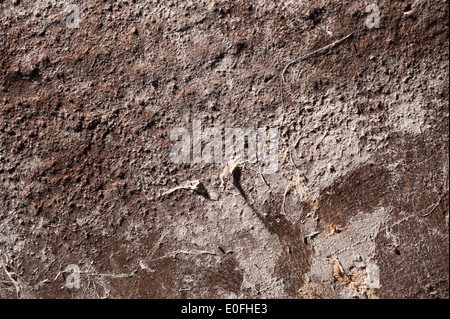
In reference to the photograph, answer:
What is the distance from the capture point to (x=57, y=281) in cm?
150

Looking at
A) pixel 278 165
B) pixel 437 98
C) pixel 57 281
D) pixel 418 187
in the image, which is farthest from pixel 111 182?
pixel 437 98

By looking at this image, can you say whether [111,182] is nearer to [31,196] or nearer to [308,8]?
[31,196]

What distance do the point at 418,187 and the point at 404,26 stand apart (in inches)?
23.7

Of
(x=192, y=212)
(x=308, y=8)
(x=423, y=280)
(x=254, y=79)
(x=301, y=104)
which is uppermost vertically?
(x=308, y=8)

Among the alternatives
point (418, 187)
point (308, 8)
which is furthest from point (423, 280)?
point (308, 8)

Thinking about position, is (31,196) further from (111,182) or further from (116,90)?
(116,90)

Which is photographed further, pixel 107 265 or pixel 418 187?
pixel 107 265

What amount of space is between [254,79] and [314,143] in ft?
1.11

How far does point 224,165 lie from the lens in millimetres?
1449

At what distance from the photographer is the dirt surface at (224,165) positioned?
4.56 feet

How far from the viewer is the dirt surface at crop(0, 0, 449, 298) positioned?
139 centimetres

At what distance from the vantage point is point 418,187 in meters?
1.39

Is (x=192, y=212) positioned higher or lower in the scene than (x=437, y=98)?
lower

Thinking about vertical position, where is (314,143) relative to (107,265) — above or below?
above
